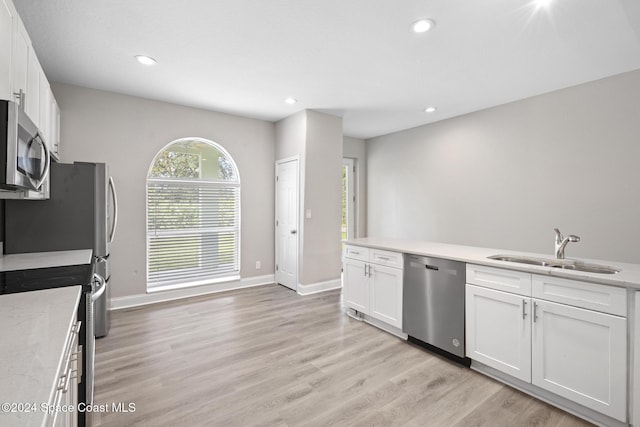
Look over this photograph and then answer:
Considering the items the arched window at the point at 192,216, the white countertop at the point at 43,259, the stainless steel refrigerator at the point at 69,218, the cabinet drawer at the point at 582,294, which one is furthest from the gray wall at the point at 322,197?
the cabinet drawer at the point at 582,294

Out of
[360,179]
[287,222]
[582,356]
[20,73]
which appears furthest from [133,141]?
[582,356]

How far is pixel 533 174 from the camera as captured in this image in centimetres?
380

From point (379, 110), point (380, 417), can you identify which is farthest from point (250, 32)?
point (380, 417)

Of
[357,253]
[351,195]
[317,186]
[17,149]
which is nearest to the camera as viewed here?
[17,149]

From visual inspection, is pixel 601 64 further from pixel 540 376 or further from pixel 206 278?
pixel 206 278

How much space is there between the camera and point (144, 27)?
7.70 feet

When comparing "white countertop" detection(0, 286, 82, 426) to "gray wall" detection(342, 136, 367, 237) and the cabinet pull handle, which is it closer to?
the cabinet pull handle

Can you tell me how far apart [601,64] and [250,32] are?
3318 mm

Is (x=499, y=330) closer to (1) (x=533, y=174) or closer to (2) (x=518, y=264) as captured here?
(2) (x=518, y=264)

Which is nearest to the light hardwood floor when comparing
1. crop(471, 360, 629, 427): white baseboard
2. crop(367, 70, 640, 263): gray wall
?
crop(471, 360, 629, 427): white baseboard

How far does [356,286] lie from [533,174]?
2.67 meters

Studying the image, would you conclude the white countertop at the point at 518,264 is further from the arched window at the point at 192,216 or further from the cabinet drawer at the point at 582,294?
the arched window at the point at 192,216

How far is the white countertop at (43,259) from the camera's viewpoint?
1935 millimetres

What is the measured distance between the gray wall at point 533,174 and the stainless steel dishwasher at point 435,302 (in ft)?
6.79
